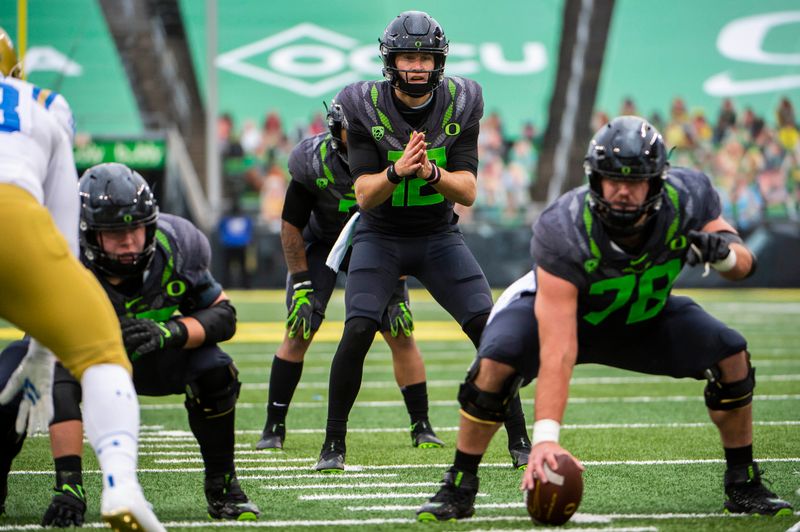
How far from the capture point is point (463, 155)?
507 centimetres

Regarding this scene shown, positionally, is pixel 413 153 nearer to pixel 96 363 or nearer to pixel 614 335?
pixel 614 335

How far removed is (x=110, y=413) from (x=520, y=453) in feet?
7.48

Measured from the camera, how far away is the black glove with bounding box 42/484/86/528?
12.5 feet

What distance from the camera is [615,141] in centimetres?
370

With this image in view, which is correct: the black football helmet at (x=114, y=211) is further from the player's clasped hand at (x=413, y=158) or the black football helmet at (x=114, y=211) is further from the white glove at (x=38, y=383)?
the player's clasped hand at (x=413, y=158)

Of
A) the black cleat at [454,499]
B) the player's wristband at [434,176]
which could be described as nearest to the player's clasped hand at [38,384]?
the black cleat at [454,499]

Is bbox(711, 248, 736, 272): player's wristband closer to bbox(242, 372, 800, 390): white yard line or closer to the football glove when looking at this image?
the football glove

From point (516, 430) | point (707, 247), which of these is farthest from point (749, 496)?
point (516, 430)

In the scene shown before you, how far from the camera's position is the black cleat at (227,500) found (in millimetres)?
3955

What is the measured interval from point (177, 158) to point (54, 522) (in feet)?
48.7

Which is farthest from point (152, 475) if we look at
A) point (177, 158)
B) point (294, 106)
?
point (294, 106)

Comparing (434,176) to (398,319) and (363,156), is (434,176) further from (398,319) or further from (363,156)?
(398,319)

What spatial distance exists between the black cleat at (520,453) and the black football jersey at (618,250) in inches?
49.0

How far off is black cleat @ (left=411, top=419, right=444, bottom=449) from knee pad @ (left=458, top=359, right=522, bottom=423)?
181 cm
